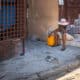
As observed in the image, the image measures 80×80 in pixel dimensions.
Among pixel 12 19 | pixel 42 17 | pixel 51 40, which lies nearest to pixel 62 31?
pixel 51 40

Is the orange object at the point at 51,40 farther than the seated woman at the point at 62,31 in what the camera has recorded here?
Yes

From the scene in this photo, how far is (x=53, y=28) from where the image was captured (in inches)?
376

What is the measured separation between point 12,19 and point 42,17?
2315mm

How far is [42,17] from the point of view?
32.1 feet

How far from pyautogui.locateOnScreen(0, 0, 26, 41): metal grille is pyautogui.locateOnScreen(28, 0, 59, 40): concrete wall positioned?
1.87 metres

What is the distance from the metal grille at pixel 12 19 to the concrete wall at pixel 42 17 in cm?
187

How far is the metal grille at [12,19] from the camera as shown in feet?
24.0

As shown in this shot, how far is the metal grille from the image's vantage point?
24.0ft

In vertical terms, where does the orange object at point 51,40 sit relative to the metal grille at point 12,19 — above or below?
below

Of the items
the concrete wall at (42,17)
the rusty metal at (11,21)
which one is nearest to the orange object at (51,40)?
the concrete wall at (42,17)

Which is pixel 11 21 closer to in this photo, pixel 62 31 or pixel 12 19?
pixel 12 19

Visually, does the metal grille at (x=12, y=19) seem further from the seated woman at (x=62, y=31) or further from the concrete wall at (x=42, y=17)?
the concrete wall at (x=42, y=17)

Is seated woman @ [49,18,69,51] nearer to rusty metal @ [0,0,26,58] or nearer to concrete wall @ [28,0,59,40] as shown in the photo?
concrete wall @ [28,0,59,40]

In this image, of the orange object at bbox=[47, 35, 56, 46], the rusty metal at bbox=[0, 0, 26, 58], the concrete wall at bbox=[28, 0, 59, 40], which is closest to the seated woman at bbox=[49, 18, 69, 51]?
the orange object at bbox=[47, 35, 56, 46]
